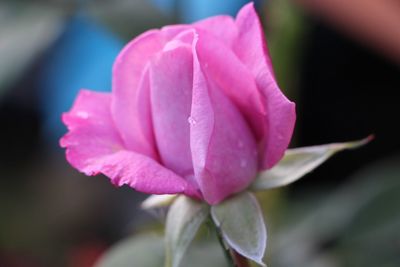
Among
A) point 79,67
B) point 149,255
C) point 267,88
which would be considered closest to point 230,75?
point 267,88

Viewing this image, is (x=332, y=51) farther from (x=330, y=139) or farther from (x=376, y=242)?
(x=376, y=242)

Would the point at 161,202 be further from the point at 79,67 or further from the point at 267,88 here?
the point at 79,67

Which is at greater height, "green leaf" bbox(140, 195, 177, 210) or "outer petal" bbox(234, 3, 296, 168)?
"outer petal" bbox(234, 3, 296, 168)

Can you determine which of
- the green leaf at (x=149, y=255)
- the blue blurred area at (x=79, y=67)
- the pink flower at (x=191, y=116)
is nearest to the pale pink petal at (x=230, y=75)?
the pink flower at (x=191, y=116)

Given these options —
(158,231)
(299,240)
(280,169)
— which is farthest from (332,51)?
(280,169)

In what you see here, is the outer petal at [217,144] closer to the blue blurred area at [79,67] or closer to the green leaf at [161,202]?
the green leaf at [161,202]

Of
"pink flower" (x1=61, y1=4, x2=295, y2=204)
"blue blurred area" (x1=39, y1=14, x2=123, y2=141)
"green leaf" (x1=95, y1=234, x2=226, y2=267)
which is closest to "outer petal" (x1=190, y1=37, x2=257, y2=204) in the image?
"pink flower" (x1=61, y1=4, x2=295, y2=204)

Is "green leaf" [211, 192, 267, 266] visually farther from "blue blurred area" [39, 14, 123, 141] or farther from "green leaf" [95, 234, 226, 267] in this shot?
"blue blurred area" [39, 14, 123, 141]
